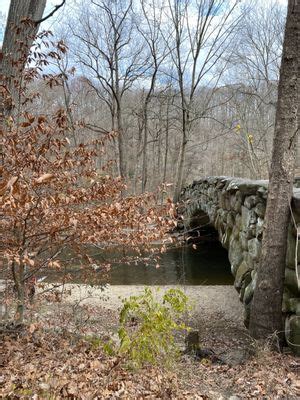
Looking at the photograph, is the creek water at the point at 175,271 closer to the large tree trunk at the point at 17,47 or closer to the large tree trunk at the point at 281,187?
the large tree trunk at the point at 281,187

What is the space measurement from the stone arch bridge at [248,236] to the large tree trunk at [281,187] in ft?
0.36

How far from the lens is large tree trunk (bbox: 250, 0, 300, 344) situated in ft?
11.9

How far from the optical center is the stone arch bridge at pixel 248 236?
145 inches

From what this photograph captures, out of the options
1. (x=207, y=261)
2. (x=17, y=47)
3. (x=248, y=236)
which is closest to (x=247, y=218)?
(x=248, y=236)

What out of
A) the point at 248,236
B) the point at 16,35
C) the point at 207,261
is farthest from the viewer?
the point at 207,261

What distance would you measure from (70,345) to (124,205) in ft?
5.06

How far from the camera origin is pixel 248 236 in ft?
16.3

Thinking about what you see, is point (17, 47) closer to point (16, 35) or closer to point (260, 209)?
point (16, 35)

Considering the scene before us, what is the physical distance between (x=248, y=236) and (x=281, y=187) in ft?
4.74

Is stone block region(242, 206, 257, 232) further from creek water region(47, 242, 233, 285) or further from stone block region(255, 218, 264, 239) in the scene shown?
creek water region(47, 242, 233, 285)

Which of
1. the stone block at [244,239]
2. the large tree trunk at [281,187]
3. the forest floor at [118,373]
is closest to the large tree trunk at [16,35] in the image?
the forest floor at [118,373]

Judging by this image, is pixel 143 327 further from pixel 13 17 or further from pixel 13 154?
pixel 13 17

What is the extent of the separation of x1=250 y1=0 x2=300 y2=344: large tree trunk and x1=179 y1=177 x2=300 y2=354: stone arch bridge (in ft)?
0.36

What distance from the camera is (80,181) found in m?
3.93
